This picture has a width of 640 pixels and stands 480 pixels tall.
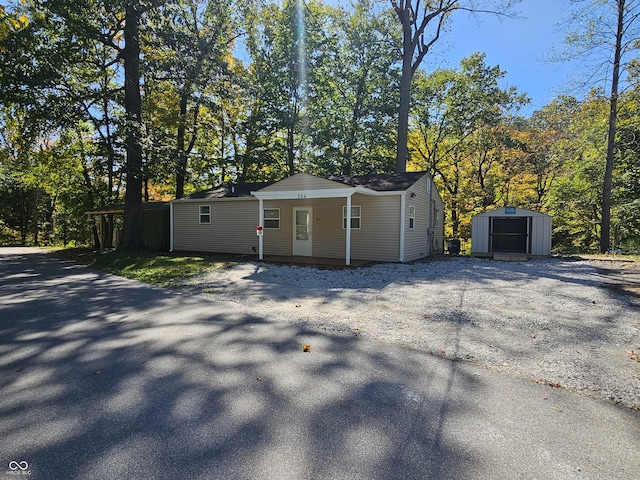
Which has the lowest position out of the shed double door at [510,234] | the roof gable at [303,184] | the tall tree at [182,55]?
the shed double door at [510,234]

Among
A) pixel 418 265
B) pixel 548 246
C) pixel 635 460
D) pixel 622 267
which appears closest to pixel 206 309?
pixel 635 460

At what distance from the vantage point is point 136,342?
3.96m

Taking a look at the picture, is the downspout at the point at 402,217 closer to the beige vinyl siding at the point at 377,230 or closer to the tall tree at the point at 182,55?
the beige vinyl siding at the point at 377,230

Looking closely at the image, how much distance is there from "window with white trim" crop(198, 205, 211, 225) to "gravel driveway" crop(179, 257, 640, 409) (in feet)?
21.2

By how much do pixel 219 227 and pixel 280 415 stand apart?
13.5 m

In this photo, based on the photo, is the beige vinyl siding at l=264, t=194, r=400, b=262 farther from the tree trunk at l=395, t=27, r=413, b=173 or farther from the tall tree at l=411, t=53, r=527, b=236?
the tall tree at l=411, t=53, r=527, b=236

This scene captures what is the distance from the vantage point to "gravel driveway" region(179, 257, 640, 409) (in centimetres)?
343

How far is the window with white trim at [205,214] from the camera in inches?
610

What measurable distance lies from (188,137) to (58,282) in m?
16.0

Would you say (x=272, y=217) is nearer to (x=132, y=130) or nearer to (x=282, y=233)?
(x=282, y=233)

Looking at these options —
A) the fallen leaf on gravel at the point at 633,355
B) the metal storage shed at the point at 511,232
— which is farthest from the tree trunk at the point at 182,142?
the fallen leaf on gravel at the point at 633,355

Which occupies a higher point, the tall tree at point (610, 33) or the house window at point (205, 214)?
the tall tree at point (610, 33)

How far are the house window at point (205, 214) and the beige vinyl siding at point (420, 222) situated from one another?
869 cm

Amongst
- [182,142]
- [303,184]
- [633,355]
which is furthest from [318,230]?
[182,142]
